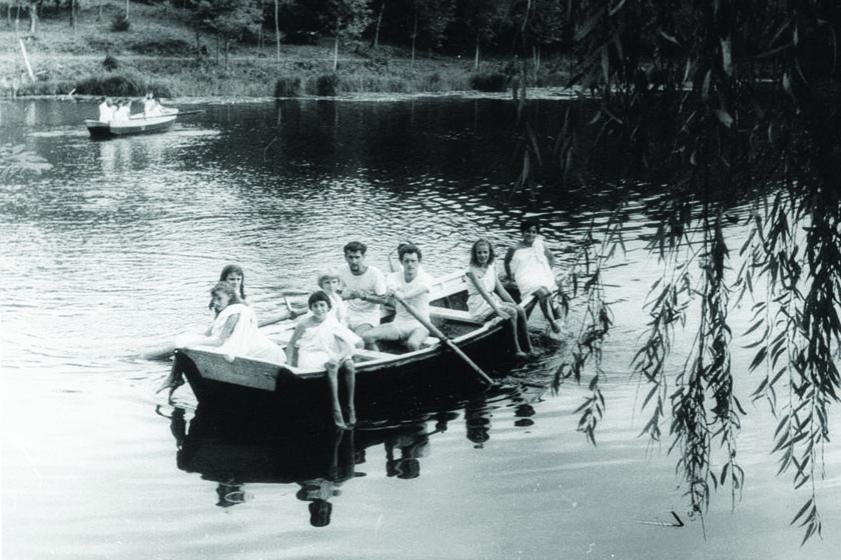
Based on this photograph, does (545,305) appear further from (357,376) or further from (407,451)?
(407,451)

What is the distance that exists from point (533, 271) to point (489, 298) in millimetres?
1243

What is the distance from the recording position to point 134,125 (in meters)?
34.7

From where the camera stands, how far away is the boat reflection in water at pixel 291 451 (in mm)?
8617

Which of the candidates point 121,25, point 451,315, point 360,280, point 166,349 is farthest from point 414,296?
point 121,25

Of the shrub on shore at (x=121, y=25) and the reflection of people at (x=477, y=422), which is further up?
the shrub on shore at (x=121, y=25)

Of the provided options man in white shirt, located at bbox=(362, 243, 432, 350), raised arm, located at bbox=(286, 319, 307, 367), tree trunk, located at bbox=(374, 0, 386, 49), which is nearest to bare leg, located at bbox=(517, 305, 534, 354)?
man in white shirt, located at bbox=(362, 243, 432, 350)

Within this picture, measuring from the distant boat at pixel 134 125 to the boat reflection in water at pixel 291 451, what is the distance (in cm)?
2532

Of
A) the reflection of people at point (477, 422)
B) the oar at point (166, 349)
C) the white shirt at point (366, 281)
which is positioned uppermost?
the white shirt at point (366, 281)

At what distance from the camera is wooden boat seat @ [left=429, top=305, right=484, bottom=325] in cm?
1183

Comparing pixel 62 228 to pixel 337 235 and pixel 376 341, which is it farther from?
pixel 376 341

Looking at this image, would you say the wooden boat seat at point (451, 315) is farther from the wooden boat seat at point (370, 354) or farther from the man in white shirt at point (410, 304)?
the wooden boat seat at point (370, 354)

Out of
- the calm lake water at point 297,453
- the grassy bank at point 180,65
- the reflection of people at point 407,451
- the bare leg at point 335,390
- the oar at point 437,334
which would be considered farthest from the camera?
the grassy bank at point 180,65

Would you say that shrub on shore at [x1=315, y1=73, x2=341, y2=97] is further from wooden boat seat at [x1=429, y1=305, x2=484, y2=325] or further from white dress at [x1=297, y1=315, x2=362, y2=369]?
white dress at [x1=297, y1=315, x2=362, y2=369]

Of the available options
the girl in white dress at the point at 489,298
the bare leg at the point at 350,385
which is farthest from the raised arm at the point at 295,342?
the girl in white dress at the point at 489,298
